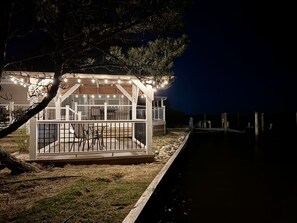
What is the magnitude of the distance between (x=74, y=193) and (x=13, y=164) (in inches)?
109

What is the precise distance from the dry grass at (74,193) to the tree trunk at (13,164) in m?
0.24

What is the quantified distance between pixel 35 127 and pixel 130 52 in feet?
14.7

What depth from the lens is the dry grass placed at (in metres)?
A: 4.26

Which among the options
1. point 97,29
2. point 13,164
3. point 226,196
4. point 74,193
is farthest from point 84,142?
point 97,29

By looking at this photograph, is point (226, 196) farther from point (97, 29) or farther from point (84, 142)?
point (97, 29)

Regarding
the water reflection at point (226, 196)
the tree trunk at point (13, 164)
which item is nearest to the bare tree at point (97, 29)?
the tree trunk at point (13, 164)

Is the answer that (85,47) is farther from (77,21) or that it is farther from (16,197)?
(16,197)

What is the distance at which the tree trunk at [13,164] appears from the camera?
6848mm

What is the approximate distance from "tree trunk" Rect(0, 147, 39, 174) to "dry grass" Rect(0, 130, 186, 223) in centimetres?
24

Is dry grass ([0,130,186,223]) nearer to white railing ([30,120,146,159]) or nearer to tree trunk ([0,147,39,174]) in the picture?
tree trunk ([0,147,39,174])

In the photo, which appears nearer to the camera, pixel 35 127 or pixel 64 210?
pixel 64 210

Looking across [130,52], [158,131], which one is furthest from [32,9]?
[158,131]

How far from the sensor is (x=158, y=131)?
20.3 meters

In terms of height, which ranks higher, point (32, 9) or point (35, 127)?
point (32, 9)
